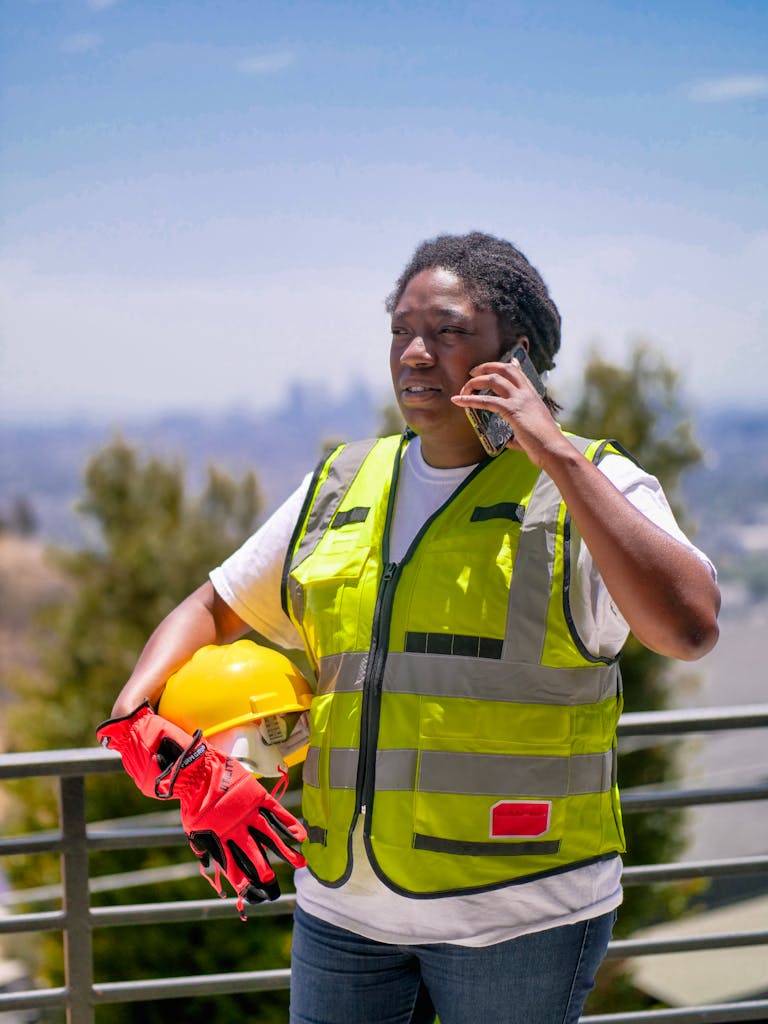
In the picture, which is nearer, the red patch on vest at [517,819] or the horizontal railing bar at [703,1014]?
the red patch on vest at [517,819]

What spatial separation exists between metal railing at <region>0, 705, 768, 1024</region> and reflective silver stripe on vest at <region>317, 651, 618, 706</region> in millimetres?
846

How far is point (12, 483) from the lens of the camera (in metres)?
37.2

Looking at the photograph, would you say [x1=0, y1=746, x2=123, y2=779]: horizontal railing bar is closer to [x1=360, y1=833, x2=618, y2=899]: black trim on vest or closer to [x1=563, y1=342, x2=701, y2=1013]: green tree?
[x1=360, y1=833, x2=618, y2=899]: black trim on vest

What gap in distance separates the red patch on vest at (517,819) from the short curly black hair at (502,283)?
0.63 metres

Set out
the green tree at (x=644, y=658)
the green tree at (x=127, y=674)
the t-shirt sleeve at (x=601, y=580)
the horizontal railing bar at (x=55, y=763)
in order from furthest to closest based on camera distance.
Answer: the green tree at (x=644, y=658) → the green tree at (x=127, y=674) → the horizontal railing bar at (x=55, y=763) → the t-shirt sleeve at (x=601, y=580)

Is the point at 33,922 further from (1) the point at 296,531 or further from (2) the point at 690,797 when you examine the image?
(2) the point at 690,797

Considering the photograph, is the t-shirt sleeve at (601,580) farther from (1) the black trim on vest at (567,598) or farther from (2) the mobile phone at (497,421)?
(2) the mobile phone at (497,421)

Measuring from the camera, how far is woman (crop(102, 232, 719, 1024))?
4.79ft

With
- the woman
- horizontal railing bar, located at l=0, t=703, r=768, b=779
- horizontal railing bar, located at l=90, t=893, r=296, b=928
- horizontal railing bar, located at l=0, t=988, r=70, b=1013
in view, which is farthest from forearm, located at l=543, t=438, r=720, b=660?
horizontal railing bar, located at l=0, t=988, r=70, b=1013

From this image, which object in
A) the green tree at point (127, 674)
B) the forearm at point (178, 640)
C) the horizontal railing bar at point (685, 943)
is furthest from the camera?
the green tree at point (127, 674)

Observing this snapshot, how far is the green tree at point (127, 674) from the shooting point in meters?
6.33

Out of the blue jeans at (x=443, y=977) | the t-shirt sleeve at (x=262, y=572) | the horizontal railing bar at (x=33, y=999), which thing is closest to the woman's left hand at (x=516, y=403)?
the t-shirt sleeve at (x=262, y=572)

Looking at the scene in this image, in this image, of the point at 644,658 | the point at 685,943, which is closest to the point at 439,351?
the point at 685,943

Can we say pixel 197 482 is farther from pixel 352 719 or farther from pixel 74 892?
pixel 352 719
